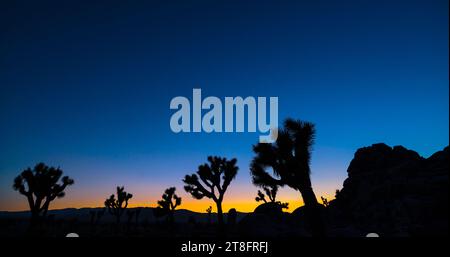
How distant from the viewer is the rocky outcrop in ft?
95.2

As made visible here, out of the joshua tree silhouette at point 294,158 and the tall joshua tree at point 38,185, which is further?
the tall joshua tree at point 38,185

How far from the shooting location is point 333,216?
3991 cm

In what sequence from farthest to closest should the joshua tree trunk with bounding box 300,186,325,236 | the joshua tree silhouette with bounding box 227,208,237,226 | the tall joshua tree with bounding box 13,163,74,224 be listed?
1. the joshua tree silhouette with bounding box 227,208,237,226
2. the tall joshua tree with bounding box 13,163,74,224
3. the joshua tree trunk with bounding box 300,186,325,236

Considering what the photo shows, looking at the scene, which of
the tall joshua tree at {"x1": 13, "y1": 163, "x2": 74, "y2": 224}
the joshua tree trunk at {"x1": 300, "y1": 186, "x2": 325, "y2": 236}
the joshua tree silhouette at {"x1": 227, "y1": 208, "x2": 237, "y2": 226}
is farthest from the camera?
the joshua tree silhouette at {"x1": 227, "y1": 208, "x2": 237, "y2": 226}

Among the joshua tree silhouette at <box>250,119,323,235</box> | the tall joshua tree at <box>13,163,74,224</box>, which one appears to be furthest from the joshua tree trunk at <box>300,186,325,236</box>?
the tall joshua tree at <box>13,163,74,224</box>

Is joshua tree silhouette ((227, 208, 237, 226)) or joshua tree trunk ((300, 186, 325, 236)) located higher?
joshua tree trunk ((300, 186, 325, 236))

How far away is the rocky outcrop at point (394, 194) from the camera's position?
2900 cm

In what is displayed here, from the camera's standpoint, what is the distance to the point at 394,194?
112 feet

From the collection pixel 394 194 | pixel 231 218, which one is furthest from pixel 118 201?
pixel 394 194

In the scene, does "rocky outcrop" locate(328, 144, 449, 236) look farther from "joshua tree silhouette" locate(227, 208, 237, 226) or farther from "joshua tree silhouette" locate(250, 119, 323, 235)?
"joshua tree silhouette" locate(250, 119, 323, 235)

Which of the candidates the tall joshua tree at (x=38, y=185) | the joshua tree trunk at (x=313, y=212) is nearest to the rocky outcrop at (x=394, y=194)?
the joshua tree trunk at (x=313, y=212)

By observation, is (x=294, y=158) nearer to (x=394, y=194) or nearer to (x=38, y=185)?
(x=38, y=185)

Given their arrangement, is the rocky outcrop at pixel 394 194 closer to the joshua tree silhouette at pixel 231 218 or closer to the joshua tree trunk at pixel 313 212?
the joshua tree silhouette at pixel 231 218
